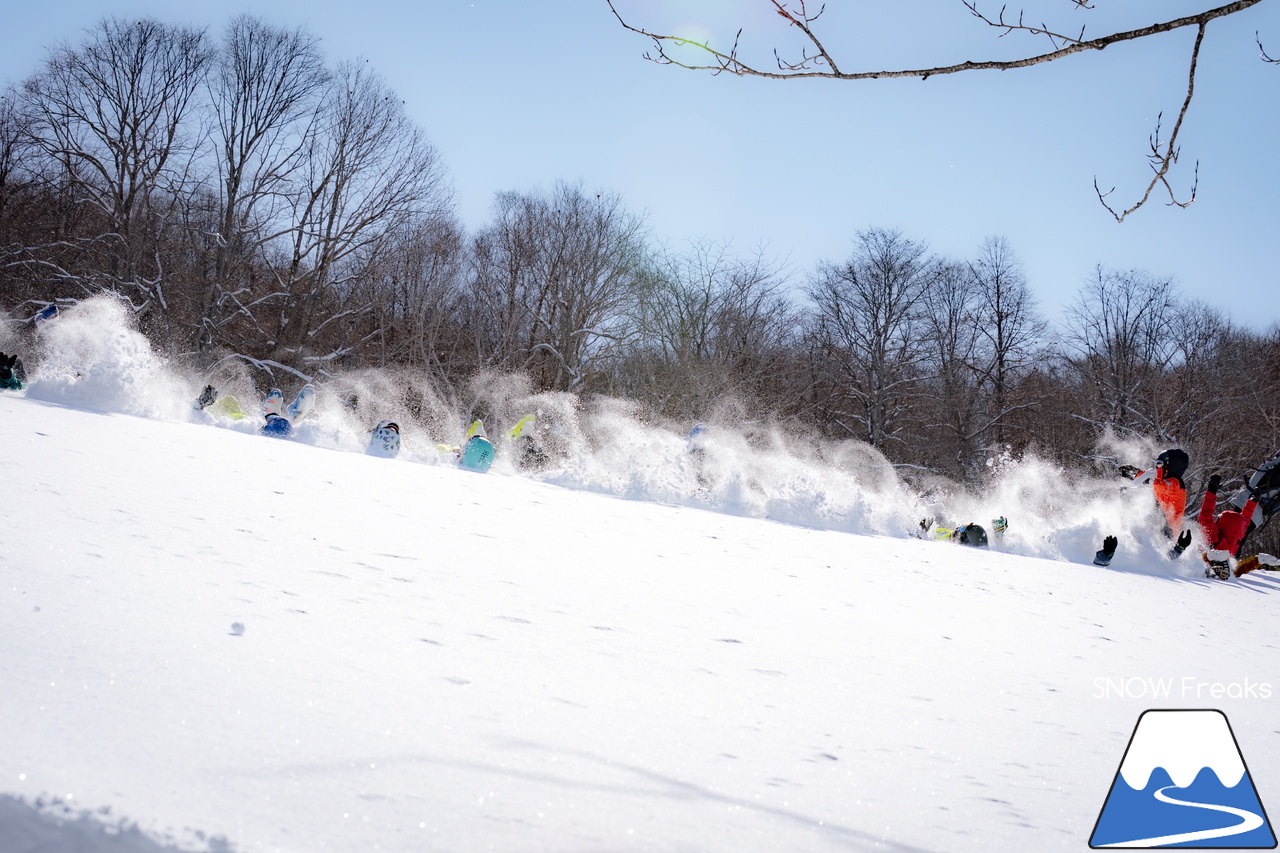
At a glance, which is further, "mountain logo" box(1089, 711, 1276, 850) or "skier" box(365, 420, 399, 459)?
"skier" box(365, 420, 399, 459)

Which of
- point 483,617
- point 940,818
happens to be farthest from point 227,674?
point 940,818

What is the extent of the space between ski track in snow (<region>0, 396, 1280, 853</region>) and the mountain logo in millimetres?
92

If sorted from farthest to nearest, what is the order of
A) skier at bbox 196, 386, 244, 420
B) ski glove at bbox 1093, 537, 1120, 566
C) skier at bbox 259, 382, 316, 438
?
1. skier at bbox 196, 386, 244, 420
2. ski glove at bbox 1093, 537, 1120, 566
3. skier at bbox 259, 382, 316, 438

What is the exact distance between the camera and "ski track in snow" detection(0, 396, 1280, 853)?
138 centimetres

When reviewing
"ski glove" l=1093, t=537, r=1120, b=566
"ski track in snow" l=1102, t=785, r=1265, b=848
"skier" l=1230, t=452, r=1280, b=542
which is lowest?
"ski track in snow" l=1102, t=785, r=1265, b=848

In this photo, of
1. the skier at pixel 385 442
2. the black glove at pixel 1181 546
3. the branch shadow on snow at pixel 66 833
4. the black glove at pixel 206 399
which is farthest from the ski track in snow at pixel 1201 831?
the black glove at pixel 206 399

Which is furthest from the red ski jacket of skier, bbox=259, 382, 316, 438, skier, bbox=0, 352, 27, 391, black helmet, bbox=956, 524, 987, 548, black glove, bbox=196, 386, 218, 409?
skier, bbox=0, 352, 27, 391

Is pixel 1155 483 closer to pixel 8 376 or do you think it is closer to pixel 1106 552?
pixel 1106 552

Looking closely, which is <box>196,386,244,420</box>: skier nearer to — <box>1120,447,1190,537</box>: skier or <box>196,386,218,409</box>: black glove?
<box>196,386,218,409</box>: black glove

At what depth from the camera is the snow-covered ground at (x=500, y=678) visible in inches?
54.1

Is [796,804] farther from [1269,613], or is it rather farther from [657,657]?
[1269,613]

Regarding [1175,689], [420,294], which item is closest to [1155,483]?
[1175,689]

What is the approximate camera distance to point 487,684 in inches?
87.0

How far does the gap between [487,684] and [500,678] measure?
0.08 m
